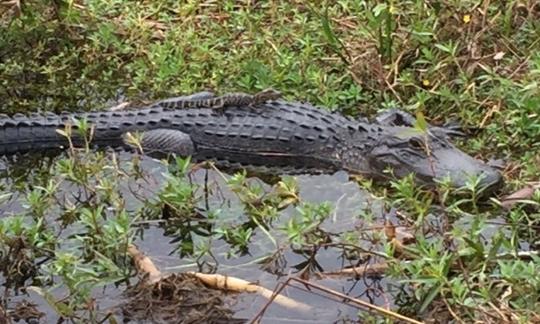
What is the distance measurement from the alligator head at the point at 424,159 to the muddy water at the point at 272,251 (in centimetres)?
23

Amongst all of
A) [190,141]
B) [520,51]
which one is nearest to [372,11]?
[520,51]

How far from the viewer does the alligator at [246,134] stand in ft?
18.8

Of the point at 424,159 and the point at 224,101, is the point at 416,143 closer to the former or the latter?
the point at 424,159

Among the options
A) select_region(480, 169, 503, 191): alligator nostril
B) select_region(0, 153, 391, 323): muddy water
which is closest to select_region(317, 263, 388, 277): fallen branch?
select_region(0, 153, 391, 323): muddy water

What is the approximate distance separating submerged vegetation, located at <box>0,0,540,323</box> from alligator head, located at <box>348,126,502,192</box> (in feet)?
0.33

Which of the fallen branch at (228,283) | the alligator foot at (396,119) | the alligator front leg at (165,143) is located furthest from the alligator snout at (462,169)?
the alligator front leg at (165,143)

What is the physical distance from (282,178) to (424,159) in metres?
0.74

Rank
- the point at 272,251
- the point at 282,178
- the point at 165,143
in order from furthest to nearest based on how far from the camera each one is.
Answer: the point at 165,143 → the point at 282,178 → the point at 272,251

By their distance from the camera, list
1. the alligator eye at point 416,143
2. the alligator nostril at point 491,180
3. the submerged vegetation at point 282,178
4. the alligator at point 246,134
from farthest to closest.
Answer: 1. the alligator at point 246,134
2. the alligator eye at point 416,143
3. the alligator nostril at point 491,180
4. the submerged vegetation at point 282,178

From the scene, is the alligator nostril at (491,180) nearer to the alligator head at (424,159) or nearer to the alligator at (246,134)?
the alligator head at (424,159)

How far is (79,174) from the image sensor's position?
15.8ft

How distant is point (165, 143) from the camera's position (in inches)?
234

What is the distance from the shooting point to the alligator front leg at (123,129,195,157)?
593 centimetres

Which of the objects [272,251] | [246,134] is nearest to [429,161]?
[272,251]
